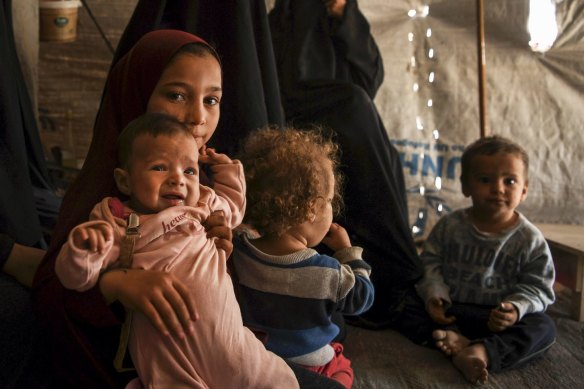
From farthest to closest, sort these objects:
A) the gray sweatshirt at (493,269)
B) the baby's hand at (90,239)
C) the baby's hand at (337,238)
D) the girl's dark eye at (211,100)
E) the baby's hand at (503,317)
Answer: the gray sweatshirt at (493,269), the baby's hand at (503,317), the baby's hand at (337,238), the girl's dark eye at (211,100), the baby's hand at (90,239)

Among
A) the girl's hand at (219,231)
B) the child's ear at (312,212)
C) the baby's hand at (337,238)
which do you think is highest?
the girl's hand at (219,231)

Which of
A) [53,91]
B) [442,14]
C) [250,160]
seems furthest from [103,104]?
[442,14]

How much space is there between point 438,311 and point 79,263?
1.34 meters

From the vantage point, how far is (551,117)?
303 cm

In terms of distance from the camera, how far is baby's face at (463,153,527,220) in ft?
6.32

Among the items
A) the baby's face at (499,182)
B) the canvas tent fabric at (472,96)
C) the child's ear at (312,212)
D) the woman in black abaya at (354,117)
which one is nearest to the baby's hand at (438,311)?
the woman in black abaya at (354,117)

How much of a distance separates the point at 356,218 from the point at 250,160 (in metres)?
0.80

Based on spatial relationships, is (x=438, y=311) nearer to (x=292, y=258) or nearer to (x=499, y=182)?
(x=499, y=182)

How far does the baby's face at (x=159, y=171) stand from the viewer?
37.4 inches

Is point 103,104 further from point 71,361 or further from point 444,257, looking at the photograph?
point 444,257

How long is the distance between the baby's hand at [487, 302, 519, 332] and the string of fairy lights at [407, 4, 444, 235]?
132 centimetres

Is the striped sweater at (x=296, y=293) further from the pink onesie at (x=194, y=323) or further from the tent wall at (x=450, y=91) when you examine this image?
the tent wall at (x=450, y=91)

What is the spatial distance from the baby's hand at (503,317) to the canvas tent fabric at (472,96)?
120 centimetres

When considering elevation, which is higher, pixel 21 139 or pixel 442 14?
pixel 442 14
